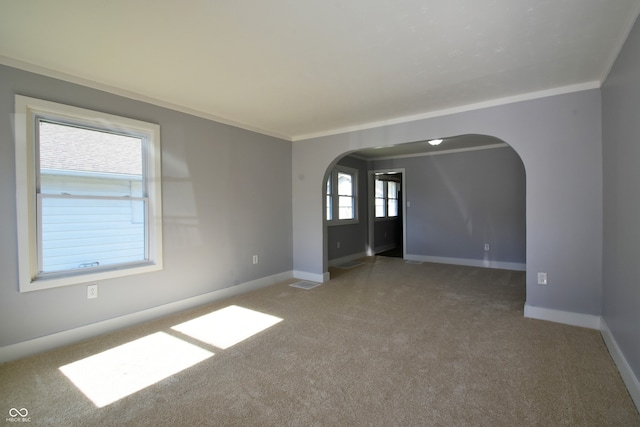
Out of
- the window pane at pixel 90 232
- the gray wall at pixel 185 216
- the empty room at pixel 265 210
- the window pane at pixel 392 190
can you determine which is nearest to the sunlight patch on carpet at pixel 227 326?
the empty room at pixel 265 210

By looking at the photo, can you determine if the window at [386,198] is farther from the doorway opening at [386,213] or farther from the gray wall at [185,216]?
the gray wall at [185,216]

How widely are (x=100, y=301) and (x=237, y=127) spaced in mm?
2617

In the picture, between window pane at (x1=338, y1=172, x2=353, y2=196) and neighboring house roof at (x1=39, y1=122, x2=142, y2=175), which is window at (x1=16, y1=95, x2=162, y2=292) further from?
window pane at (x1=338, y1=172, x2=353, y2=196)

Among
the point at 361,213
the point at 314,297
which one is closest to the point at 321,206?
the point at 314,297

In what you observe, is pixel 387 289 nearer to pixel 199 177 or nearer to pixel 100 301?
pixel 199 177

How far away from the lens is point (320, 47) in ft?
7.45

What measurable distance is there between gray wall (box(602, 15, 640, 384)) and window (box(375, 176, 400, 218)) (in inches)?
209

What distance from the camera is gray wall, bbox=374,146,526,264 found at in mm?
5684

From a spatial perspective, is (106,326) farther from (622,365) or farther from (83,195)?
(622,365)

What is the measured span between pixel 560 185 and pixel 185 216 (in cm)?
410

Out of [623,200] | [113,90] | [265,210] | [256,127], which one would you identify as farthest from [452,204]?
[113,90]

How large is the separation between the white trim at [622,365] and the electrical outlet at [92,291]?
4.17 m

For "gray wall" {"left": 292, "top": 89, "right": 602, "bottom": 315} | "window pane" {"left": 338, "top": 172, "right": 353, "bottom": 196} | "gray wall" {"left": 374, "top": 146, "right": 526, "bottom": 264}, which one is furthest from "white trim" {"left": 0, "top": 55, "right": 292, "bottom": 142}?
"gray wall" {"left": 374, "top": 146, "right": 526, "bottom": 264}

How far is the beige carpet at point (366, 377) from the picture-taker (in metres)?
1.76
